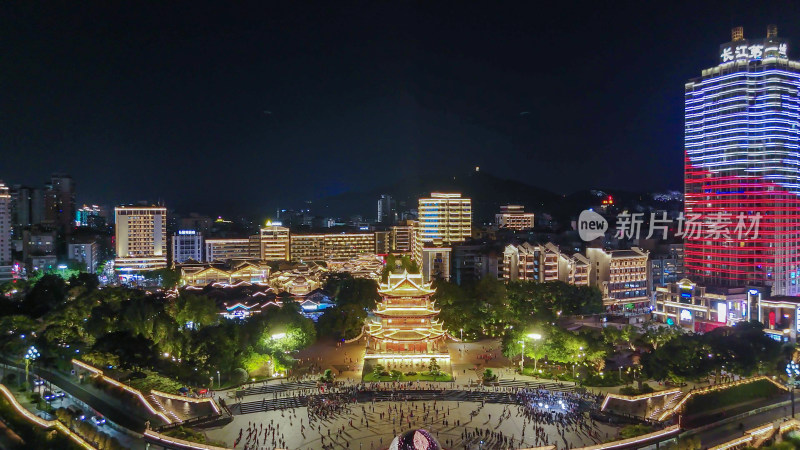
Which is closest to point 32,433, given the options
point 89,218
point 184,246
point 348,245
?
point 184,246

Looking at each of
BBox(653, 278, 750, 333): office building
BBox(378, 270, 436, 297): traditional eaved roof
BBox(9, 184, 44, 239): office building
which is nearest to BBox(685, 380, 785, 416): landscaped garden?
BBox(653, 278, 750, 333): office building

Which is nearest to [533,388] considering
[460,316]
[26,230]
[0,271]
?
[460,316]

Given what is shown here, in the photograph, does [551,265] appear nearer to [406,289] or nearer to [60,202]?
[406,289]

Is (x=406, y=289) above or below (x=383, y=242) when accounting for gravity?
below

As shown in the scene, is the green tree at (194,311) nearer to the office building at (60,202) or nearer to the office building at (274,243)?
the office building at (274,243)

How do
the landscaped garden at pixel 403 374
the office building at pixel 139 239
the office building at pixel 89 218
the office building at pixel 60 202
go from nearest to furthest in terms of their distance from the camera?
the landscaped garden at pixel 403 374 < the office building at pixel 139 239 < the office building at pixel 60 202 < the office building at pixel 89 218

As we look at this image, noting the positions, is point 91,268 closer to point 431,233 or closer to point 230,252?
point 230,252

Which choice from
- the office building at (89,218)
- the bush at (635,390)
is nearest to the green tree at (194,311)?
the bush at (635,390)
